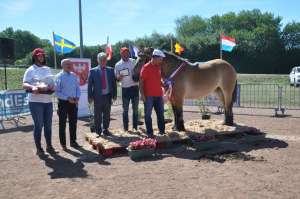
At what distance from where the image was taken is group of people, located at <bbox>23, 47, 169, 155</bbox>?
23.6 ft

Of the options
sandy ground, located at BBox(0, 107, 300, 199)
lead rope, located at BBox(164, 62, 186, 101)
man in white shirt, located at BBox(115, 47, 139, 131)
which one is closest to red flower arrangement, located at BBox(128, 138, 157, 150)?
sandy ground, located at BBox(0, 107, 300, 199)

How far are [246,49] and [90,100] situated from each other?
42686mm

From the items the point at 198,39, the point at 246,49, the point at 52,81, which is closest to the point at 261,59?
the point at 246,49

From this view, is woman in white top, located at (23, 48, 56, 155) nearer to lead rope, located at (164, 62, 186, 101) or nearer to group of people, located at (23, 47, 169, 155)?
group of people, located at (23, 47, 169, 155)

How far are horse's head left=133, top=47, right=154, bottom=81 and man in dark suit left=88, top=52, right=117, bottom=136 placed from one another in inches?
20.0

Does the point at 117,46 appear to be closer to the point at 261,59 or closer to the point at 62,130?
the point at 261,59

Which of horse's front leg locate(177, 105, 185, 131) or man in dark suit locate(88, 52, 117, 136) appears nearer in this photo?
man in dark suit locate(88, 52, 117, 136)

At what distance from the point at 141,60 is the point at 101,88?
3.67 feet

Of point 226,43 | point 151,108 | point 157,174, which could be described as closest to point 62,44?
point 226,43

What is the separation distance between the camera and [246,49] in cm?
4806

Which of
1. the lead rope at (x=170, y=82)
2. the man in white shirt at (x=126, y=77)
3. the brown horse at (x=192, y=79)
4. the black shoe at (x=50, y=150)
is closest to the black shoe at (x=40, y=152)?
the black shoe at (x=50, y=150)

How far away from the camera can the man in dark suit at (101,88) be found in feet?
26.5

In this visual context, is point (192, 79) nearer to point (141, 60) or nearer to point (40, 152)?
point (141, 60)

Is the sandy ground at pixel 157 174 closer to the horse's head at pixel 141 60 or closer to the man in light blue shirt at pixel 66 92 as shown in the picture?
the man in light blue shirt at pixel 66 92
